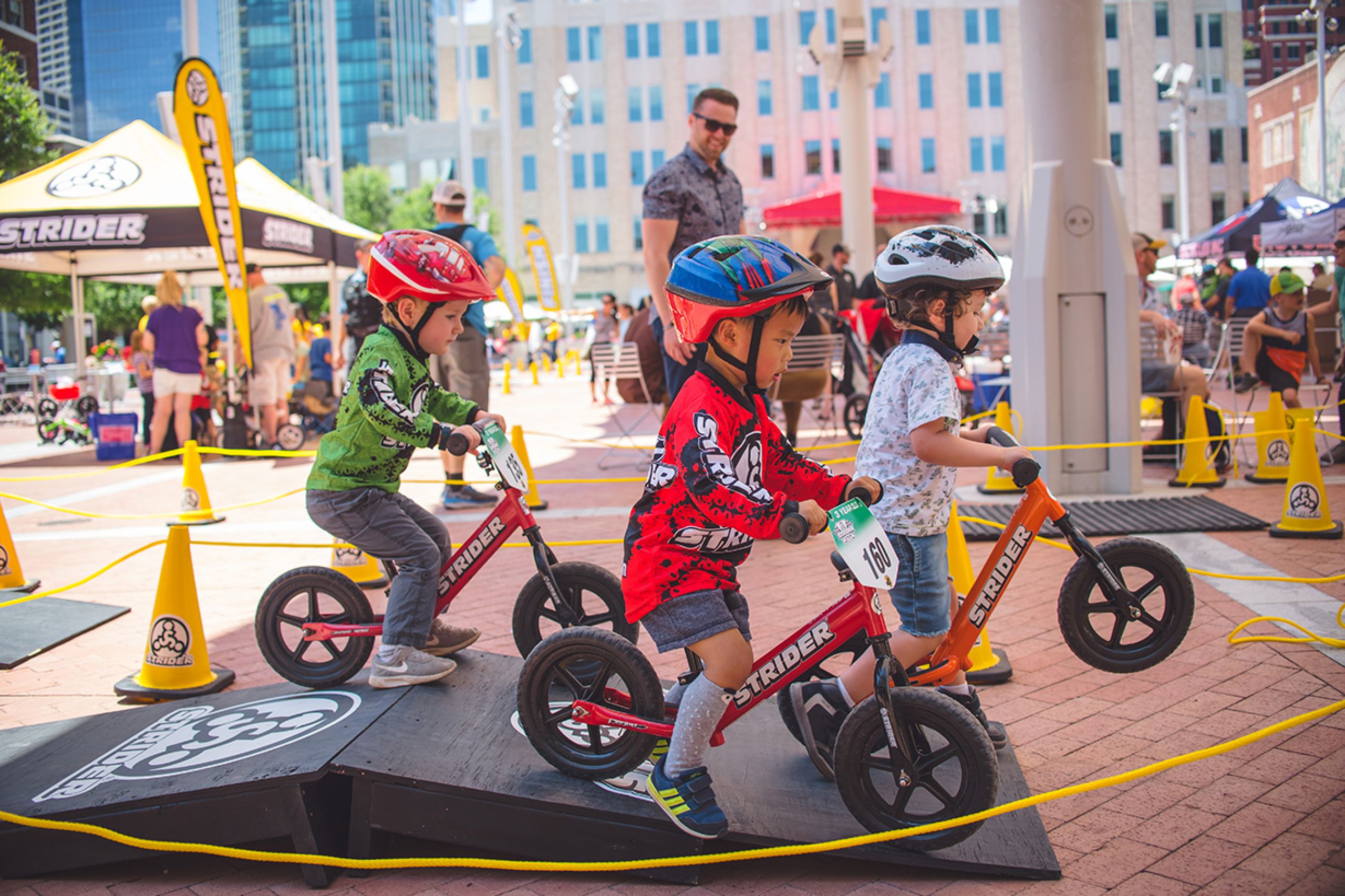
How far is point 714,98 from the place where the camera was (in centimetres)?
588

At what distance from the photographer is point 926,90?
204 ft

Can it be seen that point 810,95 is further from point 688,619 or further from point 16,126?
point 688,619

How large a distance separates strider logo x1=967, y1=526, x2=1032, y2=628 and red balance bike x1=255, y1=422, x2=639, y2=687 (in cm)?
124

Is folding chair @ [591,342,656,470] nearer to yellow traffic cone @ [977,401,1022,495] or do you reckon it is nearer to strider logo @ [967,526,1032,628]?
yellow traffic cone @ [977,401,1022,495]

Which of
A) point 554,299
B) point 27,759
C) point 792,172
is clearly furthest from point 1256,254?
point 792,172

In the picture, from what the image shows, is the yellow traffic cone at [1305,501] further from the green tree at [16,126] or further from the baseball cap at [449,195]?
the green tree at [16,126]

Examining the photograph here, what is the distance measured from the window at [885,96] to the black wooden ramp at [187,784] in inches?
2487

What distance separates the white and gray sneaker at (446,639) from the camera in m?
4.28

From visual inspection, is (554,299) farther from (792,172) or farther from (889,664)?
(792,172)

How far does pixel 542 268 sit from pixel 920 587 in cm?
2706

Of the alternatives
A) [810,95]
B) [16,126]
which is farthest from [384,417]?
[810,95]

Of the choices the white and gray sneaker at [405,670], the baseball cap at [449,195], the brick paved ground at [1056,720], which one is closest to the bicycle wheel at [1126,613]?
the brick paved ground at [1056,720]

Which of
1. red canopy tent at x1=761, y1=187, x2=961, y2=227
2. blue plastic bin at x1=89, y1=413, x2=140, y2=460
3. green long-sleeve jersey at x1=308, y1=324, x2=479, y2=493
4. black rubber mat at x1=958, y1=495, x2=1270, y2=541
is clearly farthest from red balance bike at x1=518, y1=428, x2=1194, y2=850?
red canopy tent at x1=761, y1=187, x2=961, y2=227

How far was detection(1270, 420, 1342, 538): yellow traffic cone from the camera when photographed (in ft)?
20.9
